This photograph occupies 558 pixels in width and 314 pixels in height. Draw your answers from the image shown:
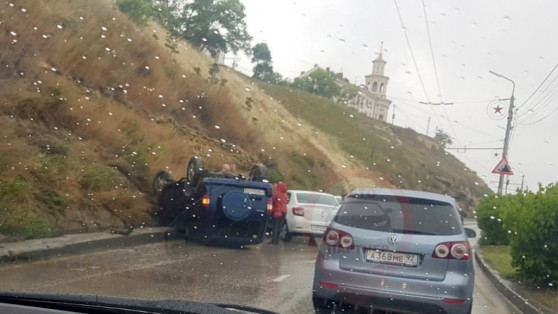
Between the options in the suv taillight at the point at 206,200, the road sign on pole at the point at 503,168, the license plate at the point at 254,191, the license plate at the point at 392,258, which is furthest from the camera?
the road sign on pole at the point at 503,168

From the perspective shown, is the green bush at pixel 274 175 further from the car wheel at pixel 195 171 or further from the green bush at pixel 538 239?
the green bush at pixel 538 239

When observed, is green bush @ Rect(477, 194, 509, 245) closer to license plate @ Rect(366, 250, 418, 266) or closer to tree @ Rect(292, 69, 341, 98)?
license plate @ Rect(366, 250, 418, 266)

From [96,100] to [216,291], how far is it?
12.3 meters

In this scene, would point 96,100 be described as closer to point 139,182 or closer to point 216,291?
point 139,182

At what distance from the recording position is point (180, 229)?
17.0 m

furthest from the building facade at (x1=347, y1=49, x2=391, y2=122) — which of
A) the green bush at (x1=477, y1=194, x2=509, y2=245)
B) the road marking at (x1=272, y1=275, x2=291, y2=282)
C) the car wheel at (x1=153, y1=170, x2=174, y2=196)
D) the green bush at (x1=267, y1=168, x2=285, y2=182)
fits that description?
the road marking at (x1=272, y1=275, x2=291, y2=282)

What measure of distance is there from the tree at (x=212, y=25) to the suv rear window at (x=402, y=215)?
83.9 ft

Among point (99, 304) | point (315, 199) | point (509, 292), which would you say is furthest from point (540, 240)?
point (99, 304)

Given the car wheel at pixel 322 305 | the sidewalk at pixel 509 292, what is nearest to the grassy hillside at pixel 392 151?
the sidewalk at pixel 509 292

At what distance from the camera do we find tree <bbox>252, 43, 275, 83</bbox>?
47.7 meters

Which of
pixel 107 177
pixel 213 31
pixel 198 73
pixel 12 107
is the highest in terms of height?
pixel 213 31

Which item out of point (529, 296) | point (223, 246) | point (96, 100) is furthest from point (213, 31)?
point (529, 296)

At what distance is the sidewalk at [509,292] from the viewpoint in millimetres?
10148

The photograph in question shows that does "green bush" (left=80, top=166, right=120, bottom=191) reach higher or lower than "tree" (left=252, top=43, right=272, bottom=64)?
lower
